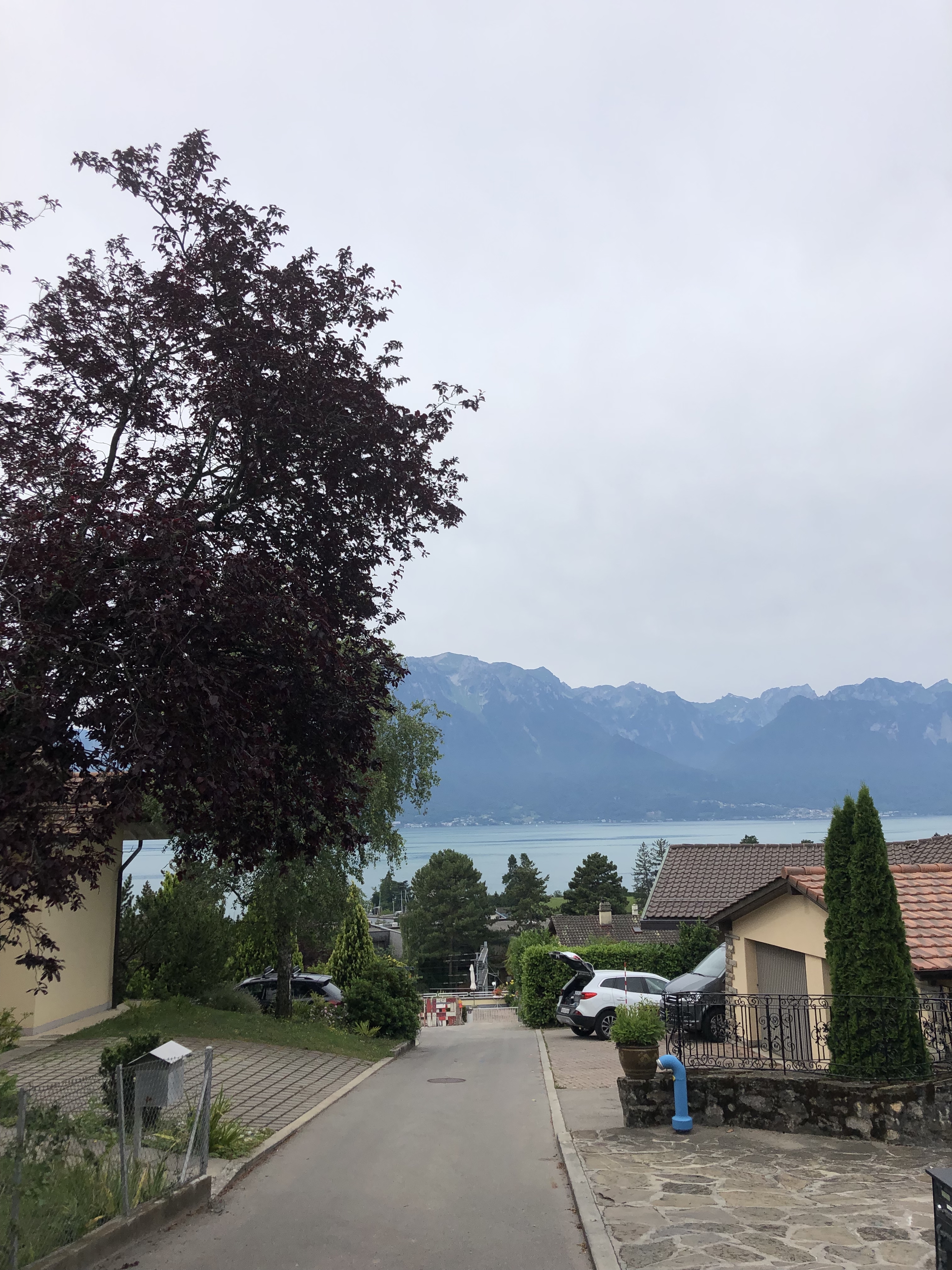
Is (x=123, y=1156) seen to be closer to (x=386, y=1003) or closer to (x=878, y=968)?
(x=878, y=968)

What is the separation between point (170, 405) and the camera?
9102 millimetres

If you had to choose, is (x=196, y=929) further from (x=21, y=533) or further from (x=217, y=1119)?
(x=21, y=533)

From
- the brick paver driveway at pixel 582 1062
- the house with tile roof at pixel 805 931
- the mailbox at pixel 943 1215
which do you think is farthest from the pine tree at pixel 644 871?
the mailbox at pixel 943 1215

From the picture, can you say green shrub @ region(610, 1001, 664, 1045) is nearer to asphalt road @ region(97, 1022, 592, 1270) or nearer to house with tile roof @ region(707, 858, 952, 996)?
asphalt road @ region(97, 1022, 592, 1270)

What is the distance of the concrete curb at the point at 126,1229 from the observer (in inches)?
247

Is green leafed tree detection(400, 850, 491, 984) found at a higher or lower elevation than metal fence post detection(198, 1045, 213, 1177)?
lower

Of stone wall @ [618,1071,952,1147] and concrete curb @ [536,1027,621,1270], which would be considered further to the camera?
stone wall @ [618,1071,952,1147]

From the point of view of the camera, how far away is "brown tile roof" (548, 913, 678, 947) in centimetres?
5634

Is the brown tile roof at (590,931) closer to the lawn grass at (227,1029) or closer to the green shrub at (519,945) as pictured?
the green shrub at (519,945)

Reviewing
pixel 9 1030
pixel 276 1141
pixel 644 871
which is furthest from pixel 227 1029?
pixel 644 871

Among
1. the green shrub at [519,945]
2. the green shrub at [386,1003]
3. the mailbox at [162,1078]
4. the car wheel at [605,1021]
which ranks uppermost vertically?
the mailbox at [162,1078]

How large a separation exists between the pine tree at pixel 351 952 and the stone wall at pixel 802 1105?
65.3ft

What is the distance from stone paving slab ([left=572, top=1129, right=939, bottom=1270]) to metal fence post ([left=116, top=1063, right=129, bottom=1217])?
4.08 meters

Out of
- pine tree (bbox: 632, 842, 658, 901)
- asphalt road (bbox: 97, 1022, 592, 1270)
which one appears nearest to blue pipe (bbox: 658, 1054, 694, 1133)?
asphalt road (bbox: 97, 1022, 592, 1270)
